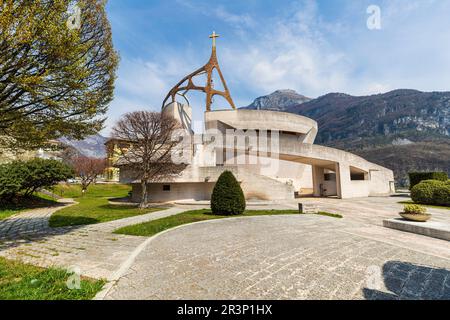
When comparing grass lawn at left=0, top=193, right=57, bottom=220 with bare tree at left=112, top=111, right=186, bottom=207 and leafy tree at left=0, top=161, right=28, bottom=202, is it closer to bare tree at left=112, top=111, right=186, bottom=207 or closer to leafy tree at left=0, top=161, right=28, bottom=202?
leafy tree at left=0, top=161, right=28, bottom=202

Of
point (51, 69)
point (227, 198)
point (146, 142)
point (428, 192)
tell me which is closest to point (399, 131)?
point (428, 192)

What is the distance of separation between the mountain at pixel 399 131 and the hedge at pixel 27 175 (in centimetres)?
7526

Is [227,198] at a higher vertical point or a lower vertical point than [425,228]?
higher

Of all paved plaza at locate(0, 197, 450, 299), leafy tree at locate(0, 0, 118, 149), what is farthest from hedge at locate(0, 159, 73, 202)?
leafy tree at locate(0, 0, 118, 149)

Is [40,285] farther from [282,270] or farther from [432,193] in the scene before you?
[432,193]

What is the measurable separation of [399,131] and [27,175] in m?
167

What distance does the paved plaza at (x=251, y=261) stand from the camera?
372 cm

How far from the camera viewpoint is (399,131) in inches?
5074

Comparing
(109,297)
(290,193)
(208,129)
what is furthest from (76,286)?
(208,129)

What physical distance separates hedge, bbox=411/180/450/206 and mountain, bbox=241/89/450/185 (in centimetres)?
4859

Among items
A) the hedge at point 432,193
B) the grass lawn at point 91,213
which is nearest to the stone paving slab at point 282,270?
the grass lawn at point 91,213
